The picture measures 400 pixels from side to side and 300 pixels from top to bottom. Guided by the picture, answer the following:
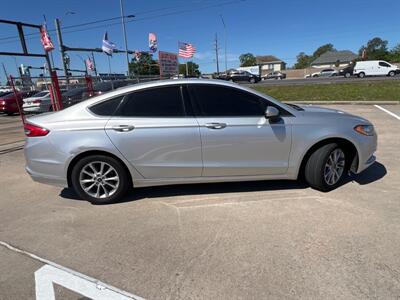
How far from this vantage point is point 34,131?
13.3ft

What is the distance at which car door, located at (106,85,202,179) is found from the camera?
3900 millimetres

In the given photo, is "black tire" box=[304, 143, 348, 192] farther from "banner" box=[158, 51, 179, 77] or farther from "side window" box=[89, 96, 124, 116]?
"banner" box=[158, 51, 179, 77]

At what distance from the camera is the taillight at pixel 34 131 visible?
3.98m

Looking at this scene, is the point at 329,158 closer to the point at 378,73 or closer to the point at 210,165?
the point at 210,165

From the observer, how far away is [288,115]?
13.2 feet

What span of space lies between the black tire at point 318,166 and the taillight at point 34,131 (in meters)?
3.44

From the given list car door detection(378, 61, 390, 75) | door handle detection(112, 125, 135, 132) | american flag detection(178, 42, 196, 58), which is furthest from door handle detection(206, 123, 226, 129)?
car door detection(378, 61, 390, 75)

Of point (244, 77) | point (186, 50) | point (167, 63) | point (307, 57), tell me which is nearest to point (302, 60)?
point (307, 57)

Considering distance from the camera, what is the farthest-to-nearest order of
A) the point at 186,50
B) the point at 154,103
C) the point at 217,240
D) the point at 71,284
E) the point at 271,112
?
the point at 186,50, the point at 154,103, the point at 271,112, the point at 217,240, the point at 71,284

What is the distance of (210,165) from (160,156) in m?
0.66

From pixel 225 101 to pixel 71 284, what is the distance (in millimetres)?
2664

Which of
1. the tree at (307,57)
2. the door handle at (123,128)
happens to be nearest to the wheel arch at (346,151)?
the door handle at (123,128)

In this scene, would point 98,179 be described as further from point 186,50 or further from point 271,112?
point 186,50

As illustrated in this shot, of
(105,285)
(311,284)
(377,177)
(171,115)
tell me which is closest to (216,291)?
(311,284)
